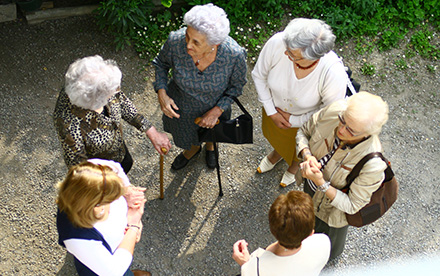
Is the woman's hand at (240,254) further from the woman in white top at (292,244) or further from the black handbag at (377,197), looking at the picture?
the black handbag at (377,197)

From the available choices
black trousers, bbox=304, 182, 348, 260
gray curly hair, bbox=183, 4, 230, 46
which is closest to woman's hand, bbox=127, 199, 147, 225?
gray curly hair, bbox=183, 4, 230, 46

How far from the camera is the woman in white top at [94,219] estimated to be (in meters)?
2.32

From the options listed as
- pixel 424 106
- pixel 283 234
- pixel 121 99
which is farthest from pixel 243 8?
pixel 283 234

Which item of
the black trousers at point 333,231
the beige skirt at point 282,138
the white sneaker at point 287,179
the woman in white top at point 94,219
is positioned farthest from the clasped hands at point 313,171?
the white sneaker at point 287,179

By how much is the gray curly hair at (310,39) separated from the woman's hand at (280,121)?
31.1 inches

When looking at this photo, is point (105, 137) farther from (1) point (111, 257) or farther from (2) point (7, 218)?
(2) point (7, 218)

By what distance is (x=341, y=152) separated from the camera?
113 inches

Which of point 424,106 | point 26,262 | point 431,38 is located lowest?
point 26,262

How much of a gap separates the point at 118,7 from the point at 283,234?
367 centimetres

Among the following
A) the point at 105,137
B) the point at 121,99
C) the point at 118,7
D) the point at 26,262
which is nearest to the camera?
the point at 105,137

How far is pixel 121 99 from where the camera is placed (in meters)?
3.19

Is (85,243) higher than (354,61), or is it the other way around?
(85,243)

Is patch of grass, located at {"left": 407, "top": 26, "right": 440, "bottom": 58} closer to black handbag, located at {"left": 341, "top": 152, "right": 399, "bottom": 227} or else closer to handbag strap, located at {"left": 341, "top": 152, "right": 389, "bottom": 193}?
black handbag, located at {"left": 341, "top": 152, "right": 399, "bottom": 227}

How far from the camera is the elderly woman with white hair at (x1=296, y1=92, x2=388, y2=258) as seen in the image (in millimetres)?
2654
